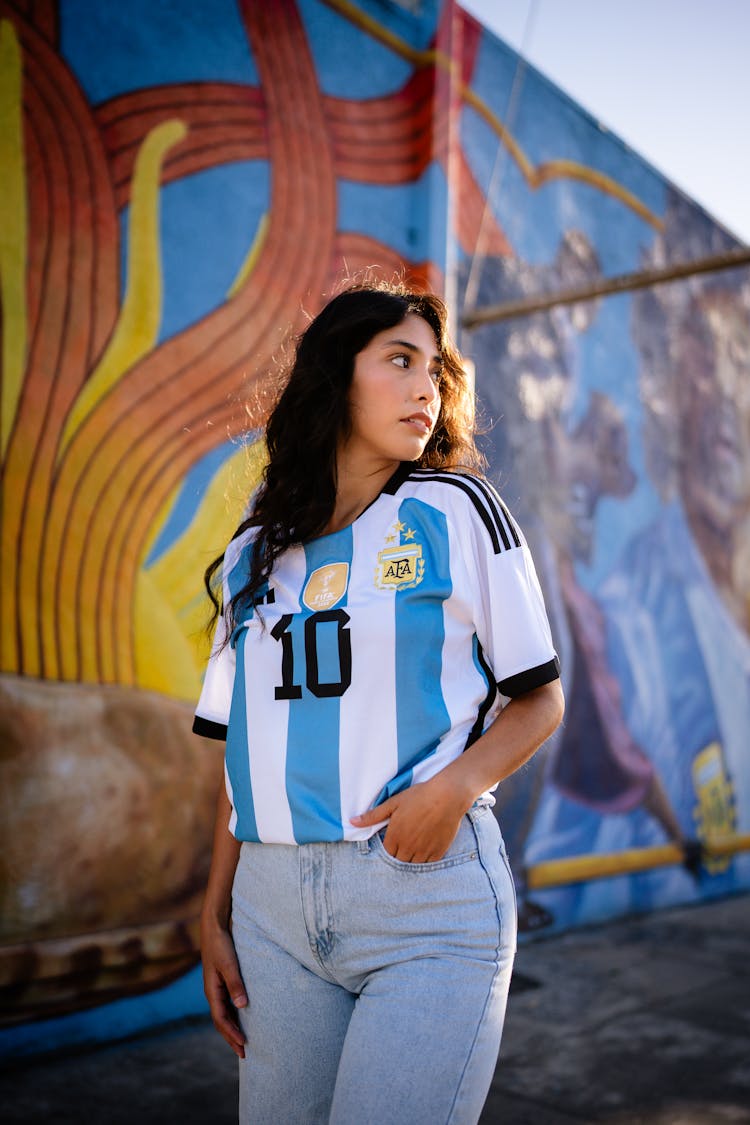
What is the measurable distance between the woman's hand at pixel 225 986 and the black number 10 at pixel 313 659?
1.40 feet

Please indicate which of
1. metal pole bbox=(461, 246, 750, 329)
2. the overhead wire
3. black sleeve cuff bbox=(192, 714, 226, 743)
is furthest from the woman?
the overhead wire

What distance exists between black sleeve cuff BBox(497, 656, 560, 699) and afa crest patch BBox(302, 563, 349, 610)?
0.28 meters

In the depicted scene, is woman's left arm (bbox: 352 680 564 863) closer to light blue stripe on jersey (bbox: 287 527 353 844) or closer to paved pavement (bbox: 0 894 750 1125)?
light blue stripe on jersey (bbox: 287 527 353 844)

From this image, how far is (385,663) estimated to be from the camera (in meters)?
1.49

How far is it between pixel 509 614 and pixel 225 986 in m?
0.74

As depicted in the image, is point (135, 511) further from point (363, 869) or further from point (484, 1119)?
point (363, 869)

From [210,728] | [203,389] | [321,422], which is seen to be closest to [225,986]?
[210,728]

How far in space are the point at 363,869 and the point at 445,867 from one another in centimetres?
11

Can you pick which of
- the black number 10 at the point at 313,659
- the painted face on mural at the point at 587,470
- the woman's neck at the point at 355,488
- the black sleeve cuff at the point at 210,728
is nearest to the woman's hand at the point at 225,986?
the black sleeve cuff at the point at 210,728

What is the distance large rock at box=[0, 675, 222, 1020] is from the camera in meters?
3.60

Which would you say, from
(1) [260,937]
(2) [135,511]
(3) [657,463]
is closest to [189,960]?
(2) [135,511]

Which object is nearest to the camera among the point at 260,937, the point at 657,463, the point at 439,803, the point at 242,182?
the point at 439,803

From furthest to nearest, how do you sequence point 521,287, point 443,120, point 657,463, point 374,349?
1. point 657,463
2. point 521,287
3. point 443,120
4. point 374,349

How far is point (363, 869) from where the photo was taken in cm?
144
